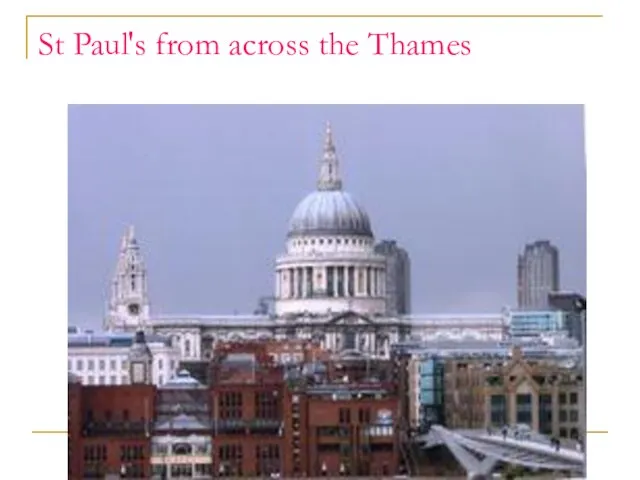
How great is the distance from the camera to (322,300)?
18.3 ft

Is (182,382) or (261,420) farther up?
(182,382)

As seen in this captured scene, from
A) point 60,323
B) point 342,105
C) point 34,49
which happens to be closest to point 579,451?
point 342,105

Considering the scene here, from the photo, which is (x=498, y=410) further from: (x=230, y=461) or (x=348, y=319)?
(x=230, y=461)

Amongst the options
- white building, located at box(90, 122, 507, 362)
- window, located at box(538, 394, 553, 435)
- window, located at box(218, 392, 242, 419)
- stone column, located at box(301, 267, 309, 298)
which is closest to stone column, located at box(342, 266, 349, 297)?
white building, located at box(90, 122, 507, 362)

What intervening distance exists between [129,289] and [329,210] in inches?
25.2

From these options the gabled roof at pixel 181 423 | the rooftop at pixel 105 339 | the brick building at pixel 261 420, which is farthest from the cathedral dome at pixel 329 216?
the gabled roof at pixel 181 423

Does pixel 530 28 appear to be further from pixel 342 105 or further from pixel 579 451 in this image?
pixel 579 451

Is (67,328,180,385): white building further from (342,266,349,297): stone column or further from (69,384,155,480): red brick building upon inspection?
(342,266,349,297): stone column

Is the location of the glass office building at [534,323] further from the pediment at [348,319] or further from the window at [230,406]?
the window at [230,406]

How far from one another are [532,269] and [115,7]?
147 cm

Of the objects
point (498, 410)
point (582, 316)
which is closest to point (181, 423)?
point (498, 410)

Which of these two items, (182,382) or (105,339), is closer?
(105,339)

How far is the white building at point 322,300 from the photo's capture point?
531 cm
